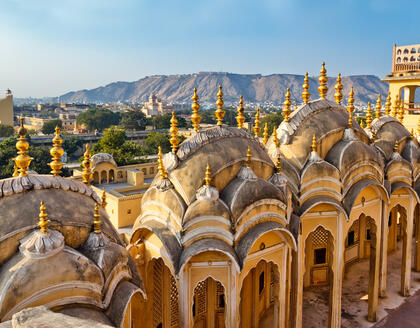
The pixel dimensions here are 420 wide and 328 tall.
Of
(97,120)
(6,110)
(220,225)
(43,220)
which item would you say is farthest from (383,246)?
(97,120)

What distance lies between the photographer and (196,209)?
9141mm

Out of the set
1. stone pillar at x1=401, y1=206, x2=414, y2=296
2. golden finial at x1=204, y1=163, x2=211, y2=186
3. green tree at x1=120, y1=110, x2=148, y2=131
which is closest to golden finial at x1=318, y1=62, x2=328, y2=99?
stone pillar at x1=401, y1=206, x2=414, y2=296

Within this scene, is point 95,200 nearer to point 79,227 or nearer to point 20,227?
point 79,227

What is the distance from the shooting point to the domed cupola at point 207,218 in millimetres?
9062

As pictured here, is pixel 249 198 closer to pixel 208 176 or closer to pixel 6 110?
pixel 208 176

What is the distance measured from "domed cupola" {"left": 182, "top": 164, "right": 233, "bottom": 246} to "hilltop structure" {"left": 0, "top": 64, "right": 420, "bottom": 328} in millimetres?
25

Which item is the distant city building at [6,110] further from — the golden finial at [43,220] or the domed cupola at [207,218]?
the golden finial at [43,220]

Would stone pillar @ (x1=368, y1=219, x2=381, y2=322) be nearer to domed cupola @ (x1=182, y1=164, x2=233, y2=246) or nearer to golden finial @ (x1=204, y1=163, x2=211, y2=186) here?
domed cupola @ (x1=182, y1=164, x2=233, y2=246)

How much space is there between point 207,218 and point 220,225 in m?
0.36

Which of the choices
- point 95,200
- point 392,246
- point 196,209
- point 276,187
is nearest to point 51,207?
point 95,200

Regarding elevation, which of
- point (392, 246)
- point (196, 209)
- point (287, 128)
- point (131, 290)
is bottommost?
point (392, 246)

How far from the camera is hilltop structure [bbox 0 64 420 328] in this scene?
→ 20.1ft

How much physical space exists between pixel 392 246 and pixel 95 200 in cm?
1712

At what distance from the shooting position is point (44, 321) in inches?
178
